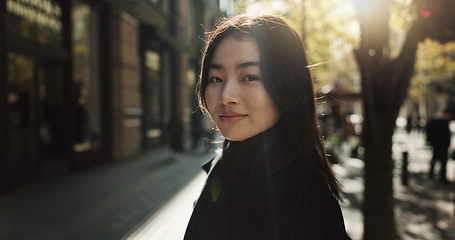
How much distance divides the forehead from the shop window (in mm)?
8637

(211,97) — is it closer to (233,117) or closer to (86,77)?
(233,117)

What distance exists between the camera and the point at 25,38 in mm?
7406

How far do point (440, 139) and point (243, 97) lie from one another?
9.45 m

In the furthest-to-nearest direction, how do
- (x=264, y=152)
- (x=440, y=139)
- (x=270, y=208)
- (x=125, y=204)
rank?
(x=440, y=139), (x=125, y=204), (x=264, y=152), (x=270, y=208)

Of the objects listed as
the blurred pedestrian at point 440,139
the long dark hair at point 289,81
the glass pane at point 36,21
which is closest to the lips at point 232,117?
the long dark hair at point 289,81

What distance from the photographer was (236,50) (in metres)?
1.19

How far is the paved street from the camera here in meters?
4.71

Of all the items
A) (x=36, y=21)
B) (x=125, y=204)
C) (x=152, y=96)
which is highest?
(x=36, y=21)

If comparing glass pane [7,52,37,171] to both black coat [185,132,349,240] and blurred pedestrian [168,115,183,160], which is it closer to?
blurred pedestrian [168,115,183,160]

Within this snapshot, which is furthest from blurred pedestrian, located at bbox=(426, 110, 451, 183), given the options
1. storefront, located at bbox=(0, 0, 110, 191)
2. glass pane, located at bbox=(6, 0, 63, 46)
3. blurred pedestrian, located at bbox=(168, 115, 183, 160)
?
glass pane, located at bbox=(6, 0, 63, 46)

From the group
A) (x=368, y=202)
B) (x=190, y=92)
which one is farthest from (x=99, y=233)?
(x=190, y=92)

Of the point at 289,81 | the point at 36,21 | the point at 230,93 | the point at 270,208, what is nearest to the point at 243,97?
the point at 230,93

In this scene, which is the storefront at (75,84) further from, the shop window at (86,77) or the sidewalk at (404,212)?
the sidewalk at (404,212)

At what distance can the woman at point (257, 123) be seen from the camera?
1.06 m
